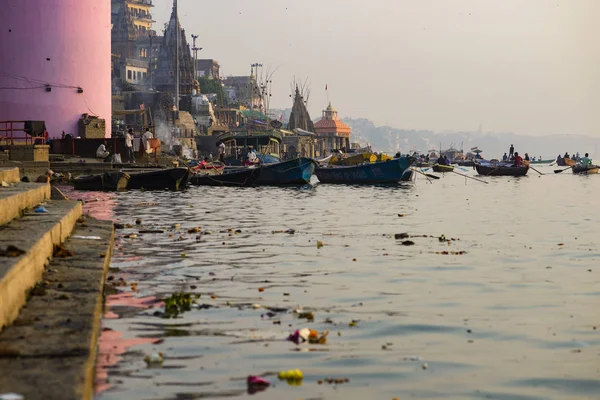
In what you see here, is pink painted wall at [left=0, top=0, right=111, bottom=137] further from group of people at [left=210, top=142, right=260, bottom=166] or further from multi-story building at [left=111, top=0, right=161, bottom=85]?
multi-story building at [left=111, top=0, right=161, bottom=85]

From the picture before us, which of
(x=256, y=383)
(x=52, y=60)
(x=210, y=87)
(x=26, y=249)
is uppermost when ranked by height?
(x=210, y=87)

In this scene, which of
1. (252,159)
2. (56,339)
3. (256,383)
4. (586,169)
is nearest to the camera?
(56,339)

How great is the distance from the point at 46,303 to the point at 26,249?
1.52ft

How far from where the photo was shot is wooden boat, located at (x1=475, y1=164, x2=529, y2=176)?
61.8 meters

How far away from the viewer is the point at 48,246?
816 cm

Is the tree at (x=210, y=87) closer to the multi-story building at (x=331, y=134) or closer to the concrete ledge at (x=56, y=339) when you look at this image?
the multi-story building at (x=331, y=134)

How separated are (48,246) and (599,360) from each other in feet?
15.0

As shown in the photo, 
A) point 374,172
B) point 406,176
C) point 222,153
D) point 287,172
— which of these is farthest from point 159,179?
point 222,153

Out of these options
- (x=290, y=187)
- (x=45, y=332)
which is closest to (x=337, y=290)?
(x=45, y=332)

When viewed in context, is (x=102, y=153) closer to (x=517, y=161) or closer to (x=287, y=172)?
(x=287, y=172)

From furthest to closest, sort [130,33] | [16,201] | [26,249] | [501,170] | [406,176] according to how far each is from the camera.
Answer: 1. [130,33]
2. [501,170]
3. [406,176]
4. [16,201]
5. [26,249]

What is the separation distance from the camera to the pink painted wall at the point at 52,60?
39.4m

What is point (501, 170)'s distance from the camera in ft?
207

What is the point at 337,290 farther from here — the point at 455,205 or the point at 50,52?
the point at 50,52
